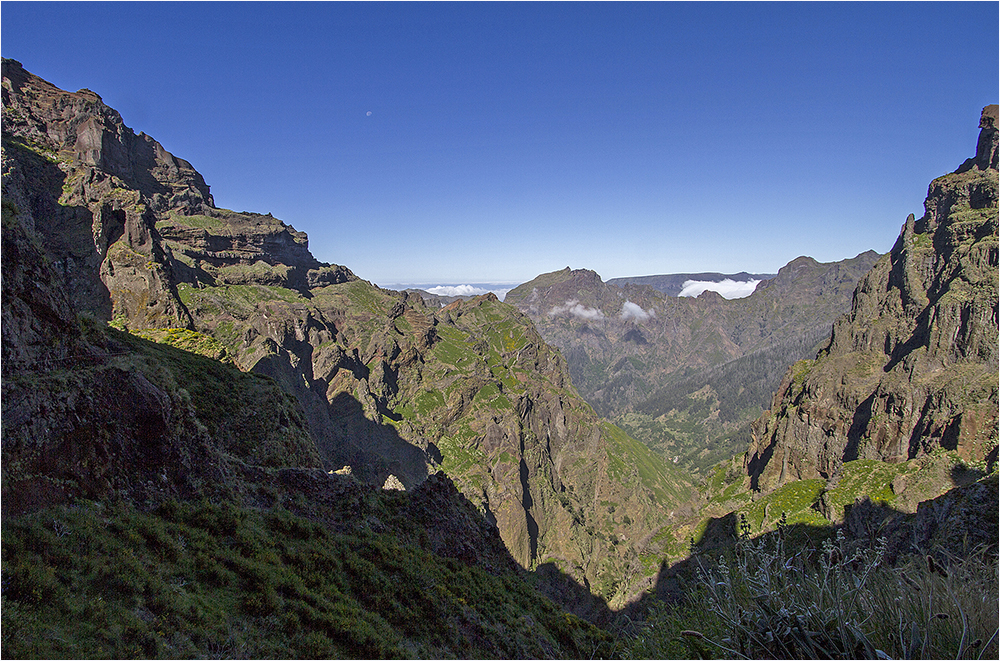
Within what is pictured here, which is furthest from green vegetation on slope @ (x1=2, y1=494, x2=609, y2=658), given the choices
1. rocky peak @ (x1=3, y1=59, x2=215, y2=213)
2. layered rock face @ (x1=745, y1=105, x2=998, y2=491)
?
rocky peak @ (x1=3, y1=59, x2=215, y2=213)

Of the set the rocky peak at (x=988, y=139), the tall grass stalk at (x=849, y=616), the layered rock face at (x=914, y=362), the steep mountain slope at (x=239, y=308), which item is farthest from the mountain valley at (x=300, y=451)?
the tall grass stalk at (x=849, y=616)

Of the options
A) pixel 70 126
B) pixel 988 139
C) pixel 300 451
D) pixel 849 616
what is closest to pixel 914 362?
pixel 988 139

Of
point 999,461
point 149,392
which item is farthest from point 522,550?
point 149,392

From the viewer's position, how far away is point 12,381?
13367 millimetres

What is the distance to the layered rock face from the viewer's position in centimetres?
10188

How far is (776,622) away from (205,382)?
1417 inches

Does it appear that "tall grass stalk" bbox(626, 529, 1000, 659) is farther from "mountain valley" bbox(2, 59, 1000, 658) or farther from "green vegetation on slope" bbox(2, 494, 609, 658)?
"green vegetation on slope" bbox(2, 494, 609, 658)

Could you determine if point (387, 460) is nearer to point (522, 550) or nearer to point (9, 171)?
point (522, 550)

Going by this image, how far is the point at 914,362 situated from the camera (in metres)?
118

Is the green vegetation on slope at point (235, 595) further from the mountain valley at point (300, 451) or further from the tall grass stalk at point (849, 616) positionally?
the tall grass stalk at point (849, 616)

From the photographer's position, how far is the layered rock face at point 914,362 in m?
102

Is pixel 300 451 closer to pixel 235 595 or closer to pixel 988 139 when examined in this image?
pixel 235 595

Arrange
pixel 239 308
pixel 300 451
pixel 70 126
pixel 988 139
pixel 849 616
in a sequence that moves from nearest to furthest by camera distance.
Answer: pixel 849 616 → pixel 300 451 → pixel 70 126 → pixel 239 308 → pixel 988 139

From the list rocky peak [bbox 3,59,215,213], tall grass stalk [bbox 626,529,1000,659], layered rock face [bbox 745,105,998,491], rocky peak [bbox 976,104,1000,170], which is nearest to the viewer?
tall grass stalk [bbox 626,529,1000,659]
